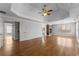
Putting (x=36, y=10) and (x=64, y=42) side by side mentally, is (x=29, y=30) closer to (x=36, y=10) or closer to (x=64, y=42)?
(x=36, y=10)

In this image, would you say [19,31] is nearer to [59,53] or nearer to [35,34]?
[35,34]

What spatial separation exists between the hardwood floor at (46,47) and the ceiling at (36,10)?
20.1 inches

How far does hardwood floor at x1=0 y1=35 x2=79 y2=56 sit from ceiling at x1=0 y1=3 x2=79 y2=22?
511mm

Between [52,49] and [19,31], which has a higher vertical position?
[19,31]

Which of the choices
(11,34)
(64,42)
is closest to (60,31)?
(64,42)

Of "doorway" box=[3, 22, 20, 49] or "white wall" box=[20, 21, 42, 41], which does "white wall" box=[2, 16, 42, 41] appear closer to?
"white wall" box=[20, 21, 42, 41]

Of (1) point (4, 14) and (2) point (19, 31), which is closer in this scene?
(1) point (4, 14)

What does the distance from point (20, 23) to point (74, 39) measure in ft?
4.43

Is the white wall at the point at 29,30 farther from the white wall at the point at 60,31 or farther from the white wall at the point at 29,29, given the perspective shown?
the white wall at the point at 60,31

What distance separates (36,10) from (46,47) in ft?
3.04

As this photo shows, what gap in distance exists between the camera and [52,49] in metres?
3.04

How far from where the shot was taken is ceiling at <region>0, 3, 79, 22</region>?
299 centimetres

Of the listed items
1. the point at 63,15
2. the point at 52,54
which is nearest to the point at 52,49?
the point at 52,54

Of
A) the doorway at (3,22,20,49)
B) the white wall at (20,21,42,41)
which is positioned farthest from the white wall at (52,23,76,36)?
the doorway at (3,22,20,49)
